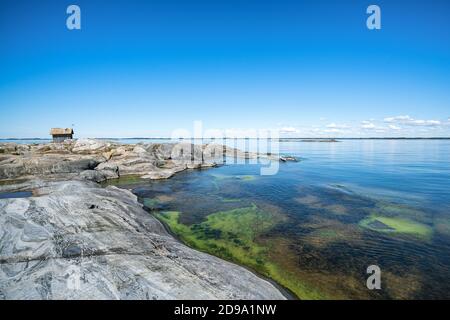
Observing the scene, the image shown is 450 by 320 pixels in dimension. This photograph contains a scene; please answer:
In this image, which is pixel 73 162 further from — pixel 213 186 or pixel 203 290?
pixel 203 290

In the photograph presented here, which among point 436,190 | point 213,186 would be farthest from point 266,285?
point 436,190

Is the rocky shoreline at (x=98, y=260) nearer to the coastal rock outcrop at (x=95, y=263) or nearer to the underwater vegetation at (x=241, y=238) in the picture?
the coastal rock outcrop at (x=95, y=263)

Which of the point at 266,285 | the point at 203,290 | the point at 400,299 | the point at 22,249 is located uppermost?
the point at 22,249

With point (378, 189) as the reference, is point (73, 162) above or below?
above

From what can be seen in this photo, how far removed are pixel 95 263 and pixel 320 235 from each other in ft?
39.9

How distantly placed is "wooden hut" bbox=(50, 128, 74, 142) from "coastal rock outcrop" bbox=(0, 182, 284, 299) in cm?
8940

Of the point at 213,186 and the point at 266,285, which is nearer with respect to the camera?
the point at 266,285

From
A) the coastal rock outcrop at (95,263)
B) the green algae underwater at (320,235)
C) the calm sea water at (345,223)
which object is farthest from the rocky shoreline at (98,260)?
the calm sea water at (345,223)

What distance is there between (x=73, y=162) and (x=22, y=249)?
2682 centimetres

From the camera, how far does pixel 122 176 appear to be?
3309 centimetres

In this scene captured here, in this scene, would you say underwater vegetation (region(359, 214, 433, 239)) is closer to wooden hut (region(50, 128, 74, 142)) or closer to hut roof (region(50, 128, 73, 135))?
hut roof (region(50, 128, 73, 135))

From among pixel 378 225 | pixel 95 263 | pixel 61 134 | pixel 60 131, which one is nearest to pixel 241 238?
pixel 95 263

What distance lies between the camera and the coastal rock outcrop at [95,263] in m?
6.36

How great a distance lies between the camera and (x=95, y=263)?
7.40 m
